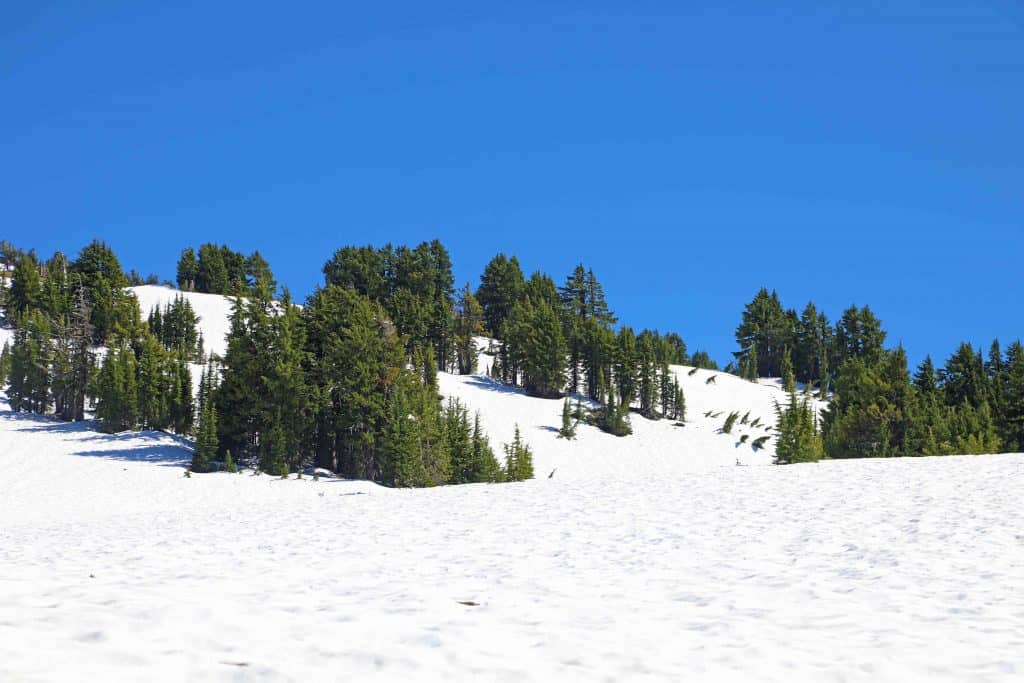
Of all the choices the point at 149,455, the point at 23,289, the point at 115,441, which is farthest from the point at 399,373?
the point at 23,289

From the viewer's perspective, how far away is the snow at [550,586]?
7059mm

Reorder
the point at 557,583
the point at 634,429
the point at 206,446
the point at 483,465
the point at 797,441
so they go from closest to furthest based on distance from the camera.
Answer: the point at 557,583 → the point at 206,446 → the point at 483,465 → the point at 797,441 → the point at 634,429

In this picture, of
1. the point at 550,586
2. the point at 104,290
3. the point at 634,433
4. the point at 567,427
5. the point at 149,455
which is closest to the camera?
the point at 550,586

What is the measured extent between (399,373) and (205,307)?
236ft

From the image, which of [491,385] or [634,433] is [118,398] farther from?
[634,433]

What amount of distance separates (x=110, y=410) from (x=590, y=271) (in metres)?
76.6

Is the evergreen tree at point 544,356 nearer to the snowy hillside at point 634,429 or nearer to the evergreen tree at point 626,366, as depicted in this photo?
the snowy hillside at point 634,429

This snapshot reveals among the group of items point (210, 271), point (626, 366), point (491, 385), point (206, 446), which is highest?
point (210, 271)

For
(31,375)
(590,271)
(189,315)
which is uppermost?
(590,271)

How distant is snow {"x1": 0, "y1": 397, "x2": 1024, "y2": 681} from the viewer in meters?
7.06

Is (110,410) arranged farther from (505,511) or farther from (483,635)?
(483,635)

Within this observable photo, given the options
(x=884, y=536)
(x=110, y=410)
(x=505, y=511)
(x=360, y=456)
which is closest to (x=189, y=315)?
(x=110, y=410)

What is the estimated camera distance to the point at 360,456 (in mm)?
44906

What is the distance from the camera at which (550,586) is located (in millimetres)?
10781
